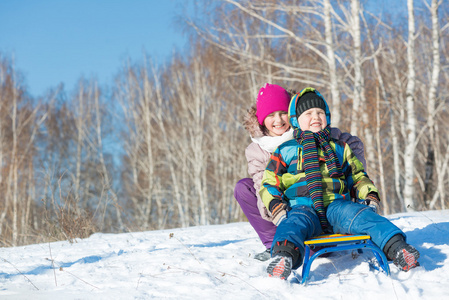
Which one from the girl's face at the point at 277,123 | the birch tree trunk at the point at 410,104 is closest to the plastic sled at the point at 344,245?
the girl's face at the point at 277,123

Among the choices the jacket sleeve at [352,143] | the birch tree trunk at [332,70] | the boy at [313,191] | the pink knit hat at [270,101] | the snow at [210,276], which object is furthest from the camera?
the birch tree trunk at [332,70]

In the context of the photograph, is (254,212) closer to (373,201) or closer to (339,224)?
(339,224)

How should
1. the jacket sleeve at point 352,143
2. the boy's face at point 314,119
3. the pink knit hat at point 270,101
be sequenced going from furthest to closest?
the pink knit hat at point 270,101 < the jacket sleeve at point 352,143 < the boy's face at point 314,119

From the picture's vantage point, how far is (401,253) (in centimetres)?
208

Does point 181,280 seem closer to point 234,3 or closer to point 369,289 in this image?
point 369,289

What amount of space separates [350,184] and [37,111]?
20.7 m

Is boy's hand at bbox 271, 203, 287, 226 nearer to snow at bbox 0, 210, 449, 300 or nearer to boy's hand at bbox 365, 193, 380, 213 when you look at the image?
snow at bbox 0, 210, 449, 300

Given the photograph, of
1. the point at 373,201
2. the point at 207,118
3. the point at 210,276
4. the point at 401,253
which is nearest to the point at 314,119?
the point at 373,201

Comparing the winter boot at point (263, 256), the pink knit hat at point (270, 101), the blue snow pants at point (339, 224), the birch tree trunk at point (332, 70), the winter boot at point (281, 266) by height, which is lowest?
the winter boot at point (263, 256)

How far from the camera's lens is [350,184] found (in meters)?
2.75

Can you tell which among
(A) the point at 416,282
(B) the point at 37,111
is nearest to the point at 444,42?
(A) the point at 416,282

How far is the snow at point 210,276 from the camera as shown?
207cm

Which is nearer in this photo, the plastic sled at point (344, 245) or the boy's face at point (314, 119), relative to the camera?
the plastic sled at point (344, 245)

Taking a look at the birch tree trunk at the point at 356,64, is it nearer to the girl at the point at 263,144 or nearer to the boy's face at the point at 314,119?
the girl at the point at 263,144
